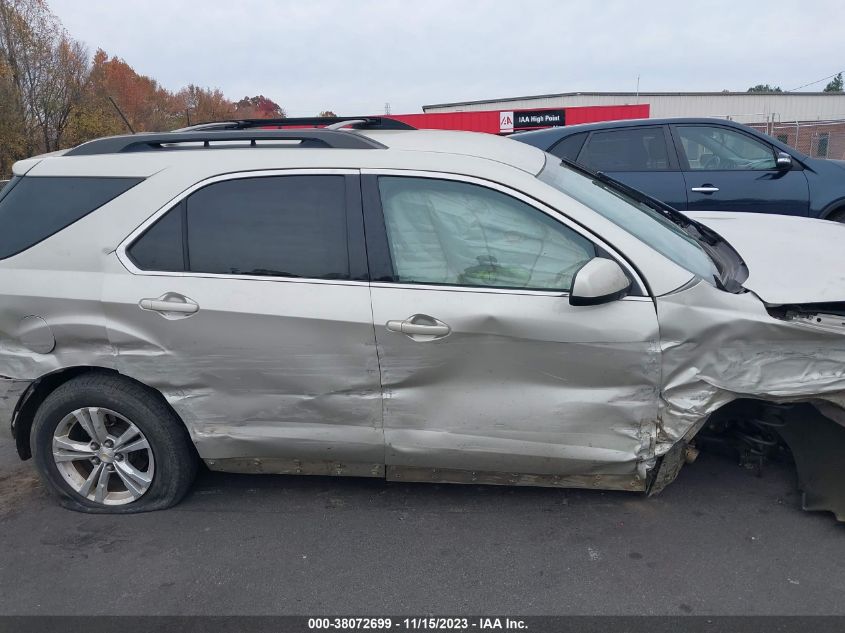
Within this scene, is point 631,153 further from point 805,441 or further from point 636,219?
point 805,441

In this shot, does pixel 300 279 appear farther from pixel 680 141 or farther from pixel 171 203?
pixel 680 141

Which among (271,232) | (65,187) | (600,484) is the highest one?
(65,187)

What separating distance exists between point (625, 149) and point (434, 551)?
4.87m

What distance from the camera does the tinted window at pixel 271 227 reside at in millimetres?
3039

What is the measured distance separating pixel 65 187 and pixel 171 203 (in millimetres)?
581

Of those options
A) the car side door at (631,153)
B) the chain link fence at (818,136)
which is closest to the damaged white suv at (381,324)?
the car side door at (631,153)

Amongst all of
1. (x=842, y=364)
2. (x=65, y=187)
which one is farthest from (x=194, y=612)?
(x=842, y=364)

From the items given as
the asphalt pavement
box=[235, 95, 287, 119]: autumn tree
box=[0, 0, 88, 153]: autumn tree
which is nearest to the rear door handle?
the asphalt pavement

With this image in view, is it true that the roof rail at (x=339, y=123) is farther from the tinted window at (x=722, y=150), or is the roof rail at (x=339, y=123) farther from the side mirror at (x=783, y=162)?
the side mirror at (x=783, y=162)

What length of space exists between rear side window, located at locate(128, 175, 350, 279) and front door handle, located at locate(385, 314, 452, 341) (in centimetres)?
34

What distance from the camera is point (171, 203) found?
3176mm

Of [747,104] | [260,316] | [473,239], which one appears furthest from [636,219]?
[747,104]

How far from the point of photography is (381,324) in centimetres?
291
